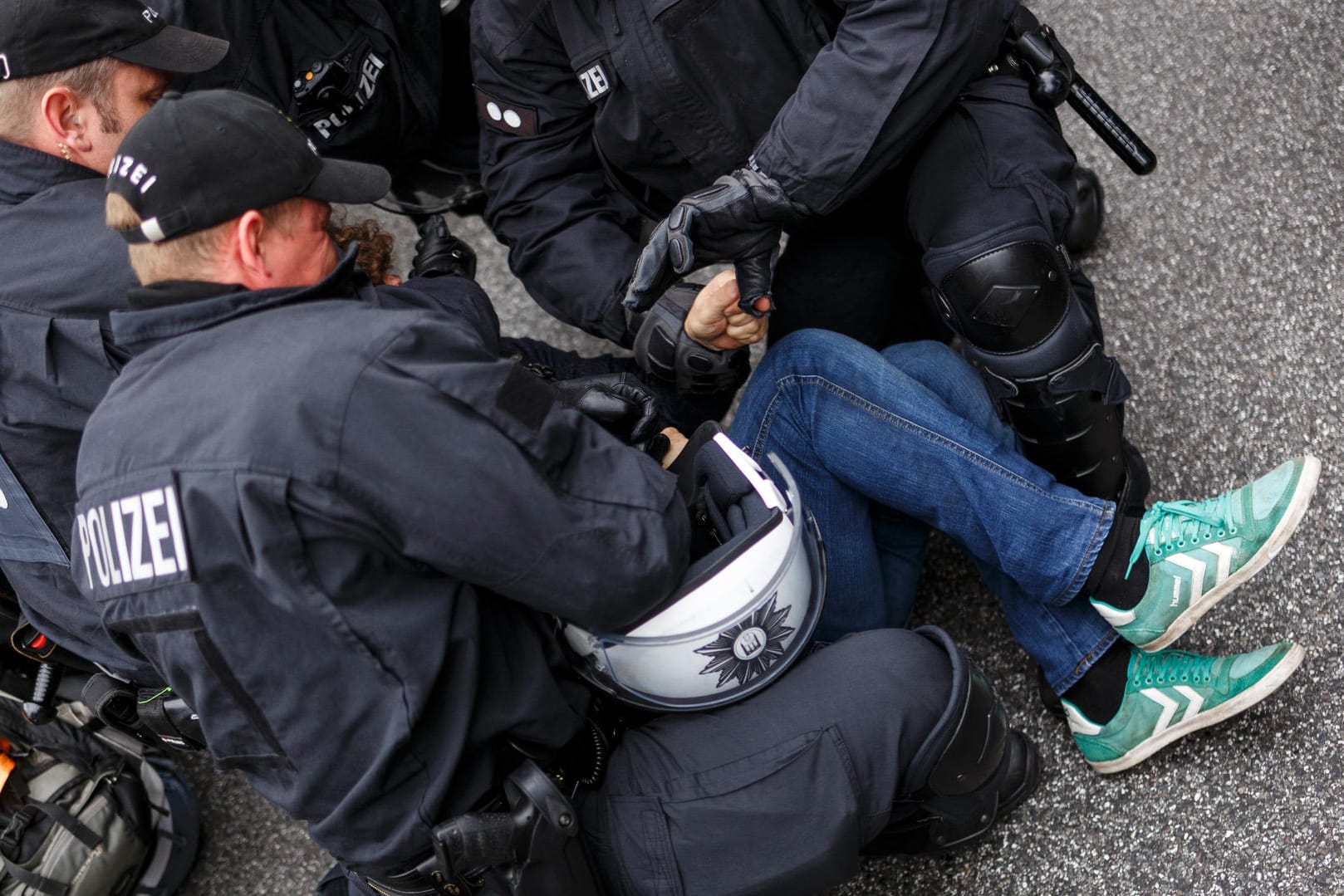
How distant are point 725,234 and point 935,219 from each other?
0.25 metres

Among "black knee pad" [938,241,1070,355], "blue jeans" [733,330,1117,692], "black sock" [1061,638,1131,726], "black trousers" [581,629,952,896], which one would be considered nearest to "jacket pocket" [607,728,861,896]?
"black trousers" [581,629,952,896]

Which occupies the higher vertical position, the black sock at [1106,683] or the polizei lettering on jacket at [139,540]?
the polizei lettering on jacket at [139,540]

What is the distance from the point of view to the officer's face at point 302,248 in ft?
3.42

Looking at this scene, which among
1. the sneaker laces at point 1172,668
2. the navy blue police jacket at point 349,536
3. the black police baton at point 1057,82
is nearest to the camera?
the navy blue police jacket at point 349,536

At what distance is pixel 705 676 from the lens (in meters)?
1.17

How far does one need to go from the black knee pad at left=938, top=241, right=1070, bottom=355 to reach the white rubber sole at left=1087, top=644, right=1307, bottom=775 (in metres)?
0.45

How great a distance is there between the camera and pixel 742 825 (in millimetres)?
1131

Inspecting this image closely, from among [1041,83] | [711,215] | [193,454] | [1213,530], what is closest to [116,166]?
[193,454]

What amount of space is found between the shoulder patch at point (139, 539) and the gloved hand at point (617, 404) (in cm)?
53

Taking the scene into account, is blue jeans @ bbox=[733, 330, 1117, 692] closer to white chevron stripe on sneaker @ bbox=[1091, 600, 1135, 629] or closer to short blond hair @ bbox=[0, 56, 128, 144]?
white chevron stripe on sneaker @ bbox=[1091, 600, 1135, 629]

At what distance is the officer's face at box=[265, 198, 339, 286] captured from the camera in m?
1.04

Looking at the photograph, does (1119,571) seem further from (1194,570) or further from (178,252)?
(178,252)

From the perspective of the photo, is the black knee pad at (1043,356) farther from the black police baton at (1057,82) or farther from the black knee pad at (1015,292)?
the black police baton at (1057,82)

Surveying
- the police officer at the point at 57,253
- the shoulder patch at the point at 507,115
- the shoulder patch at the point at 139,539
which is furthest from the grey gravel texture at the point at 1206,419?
the shoulder patch at the point at 139,539
